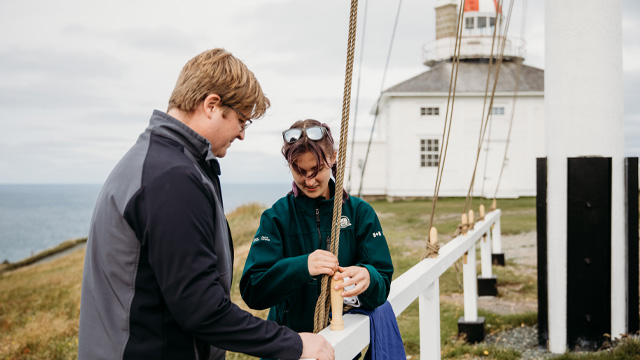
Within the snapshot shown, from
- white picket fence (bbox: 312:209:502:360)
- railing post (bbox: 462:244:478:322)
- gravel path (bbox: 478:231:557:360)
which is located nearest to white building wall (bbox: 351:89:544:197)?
gravel path (bbox: 478:231:557:360)

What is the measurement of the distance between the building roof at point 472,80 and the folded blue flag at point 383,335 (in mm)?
21273

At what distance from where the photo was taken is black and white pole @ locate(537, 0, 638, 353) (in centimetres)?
406

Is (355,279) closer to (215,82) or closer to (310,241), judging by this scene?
(310,241)

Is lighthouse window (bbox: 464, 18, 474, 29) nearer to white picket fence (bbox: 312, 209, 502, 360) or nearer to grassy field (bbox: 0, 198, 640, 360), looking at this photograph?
grassy field (bbox: 0, 198, 640, 360)

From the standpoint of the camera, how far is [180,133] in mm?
1491

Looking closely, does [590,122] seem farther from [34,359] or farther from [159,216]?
[34,359]

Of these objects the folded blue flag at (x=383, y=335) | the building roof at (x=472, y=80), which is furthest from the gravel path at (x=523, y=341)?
the building roof at (x=472, y=80)

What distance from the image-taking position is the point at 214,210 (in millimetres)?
1480

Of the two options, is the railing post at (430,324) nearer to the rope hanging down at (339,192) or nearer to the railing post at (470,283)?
the rope hanging down at (339,192)

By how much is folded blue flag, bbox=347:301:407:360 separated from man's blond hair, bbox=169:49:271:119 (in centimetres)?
102

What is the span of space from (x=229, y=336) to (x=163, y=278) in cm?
24

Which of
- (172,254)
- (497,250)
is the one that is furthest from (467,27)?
(172,254)

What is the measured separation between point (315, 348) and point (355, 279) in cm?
36

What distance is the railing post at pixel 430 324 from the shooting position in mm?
3119
